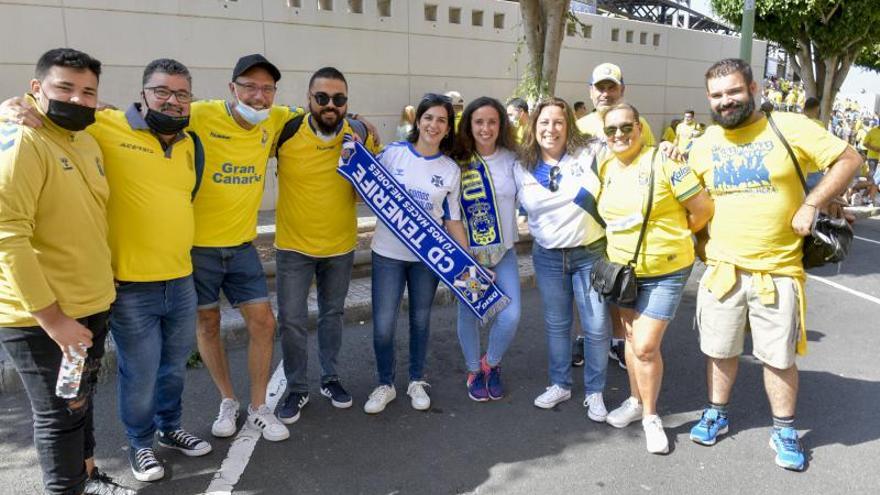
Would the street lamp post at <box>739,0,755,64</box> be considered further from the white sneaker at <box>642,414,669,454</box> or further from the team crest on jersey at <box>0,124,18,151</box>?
the team crest on jersey at <box>0,124,18,151</box>

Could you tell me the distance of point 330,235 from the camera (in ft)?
11.6

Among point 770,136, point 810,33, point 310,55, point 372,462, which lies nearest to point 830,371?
point 770,136

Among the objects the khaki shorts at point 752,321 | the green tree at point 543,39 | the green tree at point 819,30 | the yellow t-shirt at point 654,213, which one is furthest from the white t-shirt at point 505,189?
the green tree at point 819,30

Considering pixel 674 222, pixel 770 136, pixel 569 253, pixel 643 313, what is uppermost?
pixel 770 136

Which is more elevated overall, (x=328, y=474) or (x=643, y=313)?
(x=643, y=313)

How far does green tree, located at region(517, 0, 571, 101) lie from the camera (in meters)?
7.92

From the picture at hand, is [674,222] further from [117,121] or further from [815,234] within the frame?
[117,121]

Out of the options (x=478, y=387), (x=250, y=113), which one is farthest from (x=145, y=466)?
(x=478, y=387)

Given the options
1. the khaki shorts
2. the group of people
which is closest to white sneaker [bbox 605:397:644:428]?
the group of people

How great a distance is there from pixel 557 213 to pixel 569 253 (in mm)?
247

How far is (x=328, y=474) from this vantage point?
10.5ft

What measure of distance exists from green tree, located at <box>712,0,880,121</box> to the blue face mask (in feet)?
42.7

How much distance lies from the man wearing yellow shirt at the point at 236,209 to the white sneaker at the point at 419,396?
84cm

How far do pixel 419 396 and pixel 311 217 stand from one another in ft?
4.39
